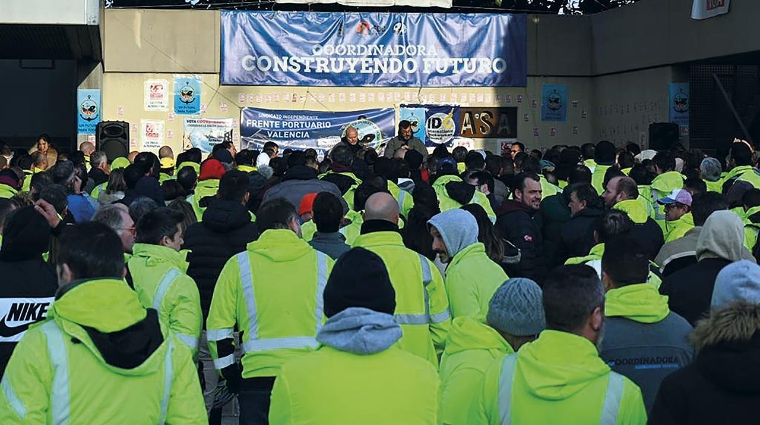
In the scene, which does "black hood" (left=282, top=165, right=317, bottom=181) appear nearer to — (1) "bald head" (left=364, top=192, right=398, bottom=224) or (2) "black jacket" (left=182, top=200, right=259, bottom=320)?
(2) "black jacket" (left=182, top=200, right=259, bottom=320)

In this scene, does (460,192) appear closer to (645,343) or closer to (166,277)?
(166,277)

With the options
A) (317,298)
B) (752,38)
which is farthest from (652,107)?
(317,298)

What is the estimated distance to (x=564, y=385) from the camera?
393cm

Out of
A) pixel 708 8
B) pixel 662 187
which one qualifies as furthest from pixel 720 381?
pixel 708 8

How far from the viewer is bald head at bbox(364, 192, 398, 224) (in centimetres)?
664

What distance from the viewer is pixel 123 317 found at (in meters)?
3.96

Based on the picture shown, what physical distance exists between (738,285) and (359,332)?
4.61 ft

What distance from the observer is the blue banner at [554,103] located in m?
24.2

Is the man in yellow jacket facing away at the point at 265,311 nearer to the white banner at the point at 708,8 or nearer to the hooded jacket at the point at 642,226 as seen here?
the hooded jacket at the point at 642,226

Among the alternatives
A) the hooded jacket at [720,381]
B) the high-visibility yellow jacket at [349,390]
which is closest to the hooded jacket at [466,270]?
the high-visibility yellow jacket at [349,390]

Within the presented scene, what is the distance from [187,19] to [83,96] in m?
2.45

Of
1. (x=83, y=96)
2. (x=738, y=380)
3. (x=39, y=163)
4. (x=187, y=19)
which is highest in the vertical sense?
(x=187, y=19)

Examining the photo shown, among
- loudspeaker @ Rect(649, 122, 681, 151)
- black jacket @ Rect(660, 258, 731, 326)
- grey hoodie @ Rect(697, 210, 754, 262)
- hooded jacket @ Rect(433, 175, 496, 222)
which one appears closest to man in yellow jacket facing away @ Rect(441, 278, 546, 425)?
black jacket @ Rect(660, 258, 731, 326)

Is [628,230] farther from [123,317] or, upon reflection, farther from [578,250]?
[123,317]
